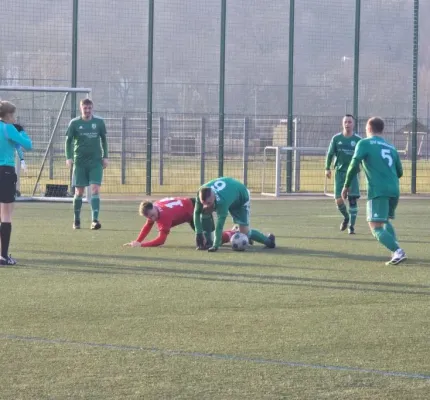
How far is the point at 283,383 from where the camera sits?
18.2 ft

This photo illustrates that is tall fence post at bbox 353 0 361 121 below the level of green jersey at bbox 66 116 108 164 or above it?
above

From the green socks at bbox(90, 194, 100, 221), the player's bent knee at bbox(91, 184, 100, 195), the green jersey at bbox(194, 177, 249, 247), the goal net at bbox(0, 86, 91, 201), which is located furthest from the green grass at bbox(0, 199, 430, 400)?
the goal net at bbox(0, 86, 91, 201)

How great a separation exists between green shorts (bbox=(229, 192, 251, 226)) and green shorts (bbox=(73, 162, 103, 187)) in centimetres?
370

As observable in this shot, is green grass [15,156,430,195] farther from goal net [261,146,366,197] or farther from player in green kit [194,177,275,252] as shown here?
player in green kit [194,177,275,252]

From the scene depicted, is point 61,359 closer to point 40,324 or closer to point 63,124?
point 40,324

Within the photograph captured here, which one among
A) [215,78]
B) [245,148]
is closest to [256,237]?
[215,78]

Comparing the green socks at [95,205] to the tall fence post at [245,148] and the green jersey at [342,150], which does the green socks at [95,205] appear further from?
Answer: the tall fence post at [245,148]

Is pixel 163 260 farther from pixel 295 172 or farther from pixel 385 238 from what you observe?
pixel 295 172

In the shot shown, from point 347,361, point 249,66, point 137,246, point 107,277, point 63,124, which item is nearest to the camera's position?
point 347,361

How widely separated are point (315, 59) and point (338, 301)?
19600 mm

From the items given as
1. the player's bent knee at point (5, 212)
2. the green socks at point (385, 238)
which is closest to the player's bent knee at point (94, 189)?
the player's bent knee at point (5, 212)

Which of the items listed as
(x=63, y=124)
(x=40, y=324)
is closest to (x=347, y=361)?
(x=40, y=324)

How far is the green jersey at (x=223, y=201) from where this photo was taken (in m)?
11.3

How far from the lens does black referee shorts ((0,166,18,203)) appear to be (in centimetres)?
1045
